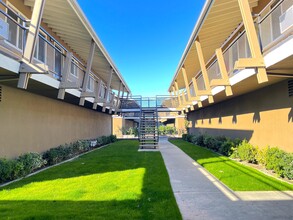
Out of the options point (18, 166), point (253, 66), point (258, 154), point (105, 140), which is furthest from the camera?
point (105, 140)

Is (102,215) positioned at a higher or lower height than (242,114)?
lower

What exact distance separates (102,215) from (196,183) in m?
3.71

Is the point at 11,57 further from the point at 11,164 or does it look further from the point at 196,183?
the point at 196,183

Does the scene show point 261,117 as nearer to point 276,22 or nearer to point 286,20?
point 276,22

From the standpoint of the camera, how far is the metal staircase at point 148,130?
18.5 meters

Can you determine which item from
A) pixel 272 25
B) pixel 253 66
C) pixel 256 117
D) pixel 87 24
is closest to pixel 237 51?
pixel 272 25

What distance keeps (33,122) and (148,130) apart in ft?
32.3

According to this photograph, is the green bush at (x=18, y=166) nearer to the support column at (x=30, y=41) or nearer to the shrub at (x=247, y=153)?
the support column at (x=30, y=41)

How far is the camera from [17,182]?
Answer: 7.83m

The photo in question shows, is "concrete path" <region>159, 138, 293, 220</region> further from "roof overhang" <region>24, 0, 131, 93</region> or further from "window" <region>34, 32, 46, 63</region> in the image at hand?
"roof overhang" <region>24, 0, 131, 93</region>

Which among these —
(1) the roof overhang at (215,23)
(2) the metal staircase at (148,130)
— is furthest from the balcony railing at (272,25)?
(2) the metal staircase at (148,130)

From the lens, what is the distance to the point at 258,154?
10805 mm

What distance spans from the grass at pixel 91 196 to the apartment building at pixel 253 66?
432 centimetres

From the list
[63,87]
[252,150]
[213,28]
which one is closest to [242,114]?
[252,150]
